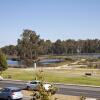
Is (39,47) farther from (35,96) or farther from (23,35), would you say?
(35,96)

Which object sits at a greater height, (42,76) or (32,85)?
(42,76)

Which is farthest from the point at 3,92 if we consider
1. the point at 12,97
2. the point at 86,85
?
the point at 86,85

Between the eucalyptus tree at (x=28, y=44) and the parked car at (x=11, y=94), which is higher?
the eucalyptus tree at (x=28, y=44)

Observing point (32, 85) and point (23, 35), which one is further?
point (23, 35)

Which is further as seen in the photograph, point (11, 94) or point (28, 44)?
point (28, 44)

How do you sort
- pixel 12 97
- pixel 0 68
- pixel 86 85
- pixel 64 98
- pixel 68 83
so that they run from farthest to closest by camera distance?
pixel 0 68 < pixel 68 83 < pixel 86 85 < pixel 64 98 < pixel 12 97

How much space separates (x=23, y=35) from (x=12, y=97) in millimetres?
99086

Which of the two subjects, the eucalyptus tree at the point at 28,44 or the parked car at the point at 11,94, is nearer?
the parked car at the point at 11,94

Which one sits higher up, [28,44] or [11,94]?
[28,44]

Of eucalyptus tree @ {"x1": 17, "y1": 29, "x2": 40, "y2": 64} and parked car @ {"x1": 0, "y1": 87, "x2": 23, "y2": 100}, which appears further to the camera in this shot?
eucalyptus tree @ {"x1": 17, "y1": 29, "x2": 40, "y2": 64}

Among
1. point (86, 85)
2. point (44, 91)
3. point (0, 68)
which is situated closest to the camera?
point (44, 91)

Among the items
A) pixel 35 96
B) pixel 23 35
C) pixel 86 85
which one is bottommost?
pixel 86 85

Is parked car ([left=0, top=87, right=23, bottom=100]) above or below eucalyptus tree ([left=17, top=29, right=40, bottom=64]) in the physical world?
below

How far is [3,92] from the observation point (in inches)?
1251
